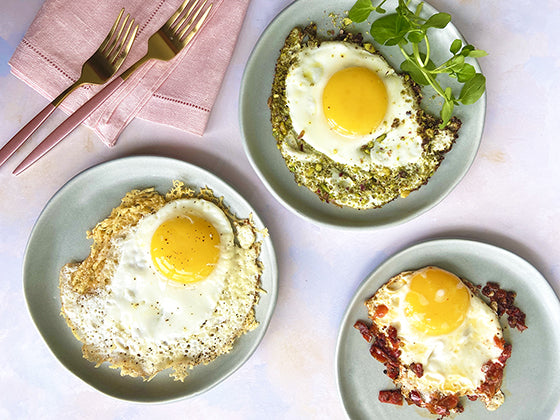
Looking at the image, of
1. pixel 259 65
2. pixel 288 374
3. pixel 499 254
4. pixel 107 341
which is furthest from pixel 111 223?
pixel 499 254

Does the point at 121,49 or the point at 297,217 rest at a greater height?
the point at 121,49

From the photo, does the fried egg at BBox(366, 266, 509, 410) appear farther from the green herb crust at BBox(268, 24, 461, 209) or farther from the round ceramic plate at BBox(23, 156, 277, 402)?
the round ceramic plate at BBox(23, 156, 277, 402)

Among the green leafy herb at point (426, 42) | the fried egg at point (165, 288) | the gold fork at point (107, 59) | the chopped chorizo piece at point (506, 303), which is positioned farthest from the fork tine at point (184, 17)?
the chopped chorizo piece at point (506, 303)

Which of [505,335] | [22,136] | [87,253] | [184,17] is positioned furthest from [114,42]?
[505,335]

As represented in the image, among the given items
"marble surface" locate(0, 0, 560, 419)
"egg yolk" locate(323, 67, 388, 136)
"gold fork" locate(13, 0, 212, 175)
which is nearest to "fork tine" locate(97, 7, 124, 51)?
"gold fork" locate(13, 0, 212, 175)

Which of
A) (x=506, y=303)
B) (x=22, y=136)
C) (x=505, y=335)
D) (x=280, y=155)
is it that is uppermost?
(x=280, y=155)

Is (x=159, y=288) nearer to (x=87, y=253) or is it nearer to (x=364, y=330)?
(x=87, y=253)
